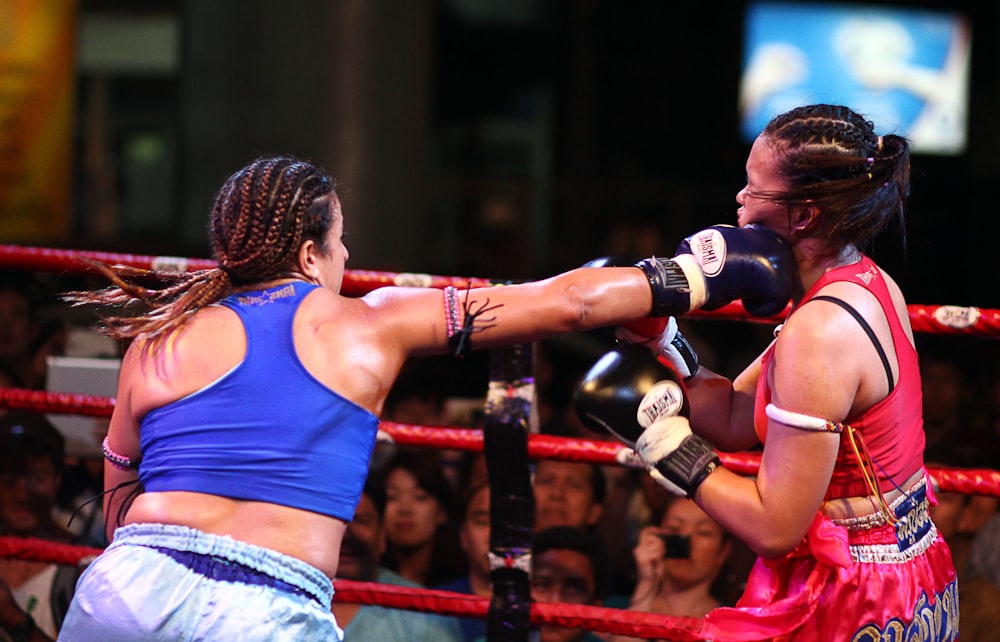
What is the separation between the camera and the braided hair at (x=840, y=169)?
64.2 inches

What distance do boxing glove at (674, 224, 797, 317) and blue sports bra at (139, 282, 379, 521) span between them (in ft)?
2.04

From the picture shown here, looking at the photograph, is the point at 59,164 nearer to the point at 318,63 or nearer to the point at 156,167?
the point at 318,63

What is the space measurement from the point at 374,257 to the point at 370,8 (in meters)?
1.36

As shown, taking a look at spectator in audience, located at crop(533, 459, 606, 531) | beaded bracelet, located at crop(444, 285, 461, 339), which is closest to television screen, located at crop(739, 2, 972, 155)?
spectator in audience, located at crop(533, 459, 606, 531)

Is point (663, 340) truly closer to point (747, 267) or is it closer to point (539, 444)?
point (747, 267)

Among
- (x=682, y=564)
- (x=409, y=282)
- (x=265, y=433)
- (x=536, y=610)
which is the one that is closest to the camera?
(x=265, y=433)

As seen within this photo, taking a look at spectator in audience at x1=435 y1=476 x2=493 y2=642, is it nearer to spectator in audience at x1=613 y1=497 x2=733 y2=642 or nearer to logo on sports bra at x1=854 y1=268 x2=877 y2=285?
spectator in audience at x1=613 y1=497 x2=733 y2=642

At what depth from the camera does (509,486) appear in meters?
2.12

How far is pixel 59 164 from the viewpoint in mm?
5898

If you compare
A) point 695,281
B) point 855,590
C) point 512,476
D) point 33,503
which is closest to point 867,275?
point 695,281

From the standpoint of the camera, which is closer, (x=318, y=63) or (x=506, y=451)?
(x=506, y=451)

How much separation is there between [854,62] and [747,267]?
7255 mm

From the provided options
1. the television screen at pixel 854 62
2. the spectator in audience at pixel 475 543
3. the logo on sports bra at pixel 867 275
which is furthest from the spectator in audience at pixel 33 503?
the television screen at pixel 854 62

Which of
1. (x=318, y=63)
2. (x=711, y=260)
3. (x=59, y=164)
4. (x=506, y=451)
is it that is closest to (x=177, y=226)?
(x=59, y=164)
